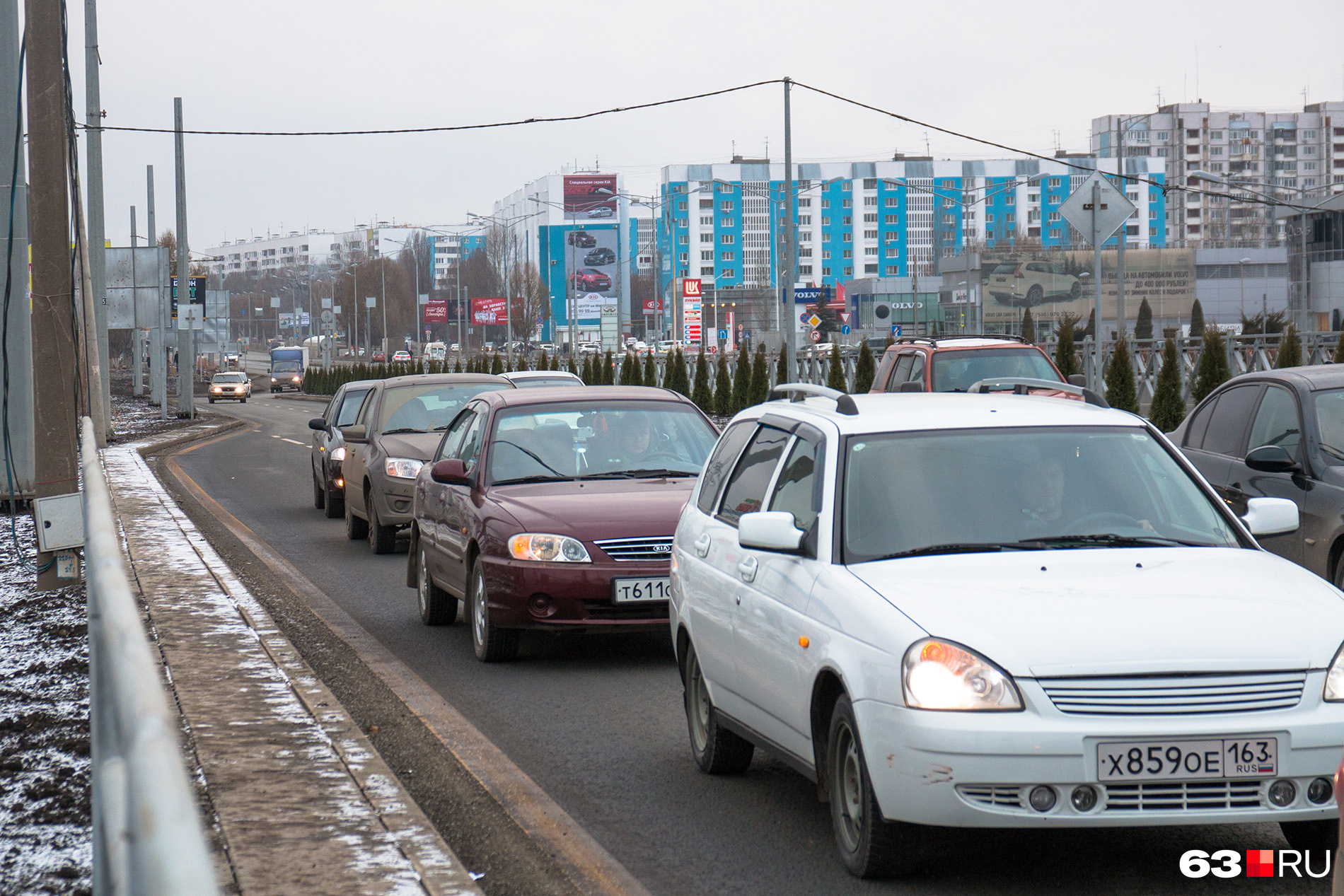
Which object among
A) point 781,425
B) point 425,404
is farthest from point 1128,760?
point 425,404

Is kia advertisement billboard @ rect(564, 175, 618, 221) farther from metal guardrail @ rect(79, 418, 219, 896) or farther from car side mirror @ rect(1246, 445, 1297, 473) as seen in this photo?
metal guardrail @ rect(79, 418, 219, 896)

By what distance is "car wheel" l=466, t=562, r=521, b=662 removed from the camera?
28.9ft

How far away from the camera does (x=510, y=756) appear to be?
6.55 m

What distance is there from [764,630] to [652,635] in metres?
4.53

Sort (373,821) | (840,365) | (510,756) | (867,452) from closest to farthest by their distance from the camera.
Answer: (373,821)
(867,452)
(510,756)
(840,365)

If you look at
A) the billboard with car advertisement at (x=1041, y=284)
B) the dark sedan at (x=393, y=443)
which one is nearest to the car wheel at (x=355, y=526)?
the dark sedan at (x=393, y=443)

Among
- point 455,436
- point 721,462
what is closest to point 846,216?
point 455,436

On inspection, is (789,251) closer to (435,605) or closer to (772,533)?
(435,605)

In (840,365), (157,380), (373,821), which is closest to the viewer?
(373,821)

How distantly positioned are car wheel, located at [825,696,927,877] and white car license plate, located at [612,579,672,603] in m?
3.62

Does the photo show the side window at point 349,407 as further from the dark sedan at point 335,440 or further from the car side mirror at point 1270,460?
→ the car side mirror at point 1270,460

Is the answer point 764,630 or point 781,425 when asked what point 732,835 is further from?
point 781,425

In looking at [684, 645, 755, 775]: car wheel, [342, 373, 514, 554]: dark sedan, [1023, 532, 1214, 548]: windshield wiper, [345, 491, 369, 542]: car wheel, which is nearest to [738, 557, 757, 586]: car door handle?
[684, 645, 755, 775]: car wheel

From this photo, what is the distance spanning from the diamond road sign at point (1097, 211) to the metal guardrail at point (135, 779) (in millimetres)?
19269
